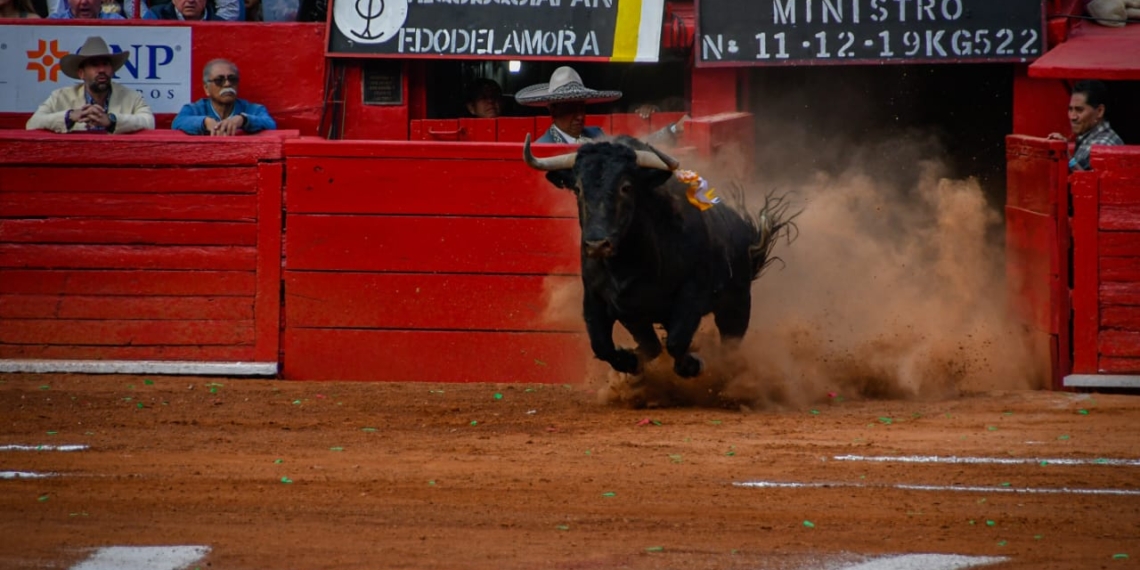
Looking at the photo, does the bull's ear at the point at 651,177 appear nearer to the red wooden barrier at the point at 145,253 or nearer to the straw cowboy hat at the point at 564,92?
the straw cowboy hat at the point at 564,92

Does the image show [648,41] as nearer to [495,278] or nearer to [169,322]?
[495,278]

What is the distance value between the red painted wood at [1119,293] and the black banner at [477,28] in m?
4.68

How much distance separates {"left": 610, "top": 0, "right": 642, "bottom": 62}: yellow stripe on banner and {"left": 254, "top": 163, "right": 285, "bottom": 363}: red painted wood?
3489 millimetres

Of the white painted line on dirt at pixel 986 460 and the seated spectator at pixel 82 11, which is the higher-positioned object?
the seated spectator at pixel 82 11

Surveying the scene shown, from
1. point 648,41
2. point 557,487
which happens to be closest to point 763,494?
point 557,487

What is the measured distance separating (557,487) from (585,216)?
2111 mm

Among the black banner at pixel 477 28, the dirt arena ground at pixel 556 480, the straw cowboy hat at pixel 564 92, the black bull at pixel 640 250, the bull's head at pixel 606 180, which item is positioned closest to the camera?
the dirt arena ground at pixel 556 480

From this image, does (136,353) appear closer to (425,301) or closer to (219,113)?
(219,113)

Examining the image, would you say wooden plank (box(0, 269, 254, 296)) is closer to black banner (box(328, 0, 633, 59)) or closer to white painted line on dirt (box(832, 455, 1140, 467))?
black banner (box(328, 0, 633, 59))

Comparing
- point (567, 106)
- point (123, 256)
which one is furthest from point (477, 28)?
point (123, 256)

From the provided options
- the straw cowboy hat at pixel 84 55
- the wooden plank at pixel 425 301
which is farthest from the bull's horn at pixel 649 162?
the straw cowboy hat at pixel 84 55

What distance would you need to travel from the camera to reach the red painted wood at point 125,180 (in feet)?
36.1

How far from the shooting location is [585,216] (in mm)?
8789

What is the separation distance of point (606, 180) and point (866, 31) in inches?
215
